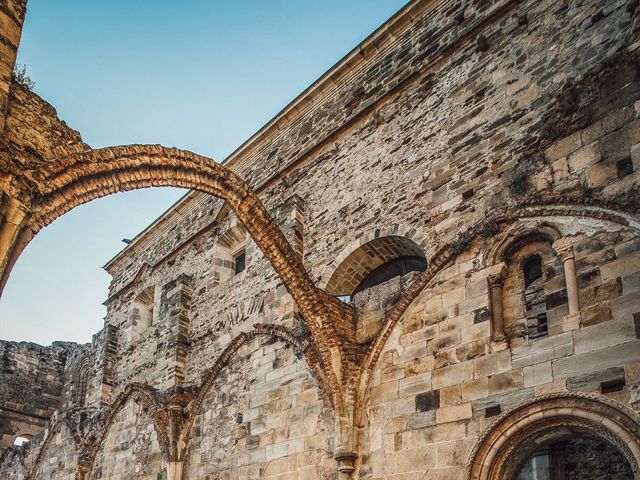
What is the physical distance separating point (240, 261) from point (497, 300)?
6116 mm

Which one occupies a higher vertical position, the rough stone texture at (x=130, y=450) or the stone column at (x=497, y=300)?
the stone column at (x=497, y=300)

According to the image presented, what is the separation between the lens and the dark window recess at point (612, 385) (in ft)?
16.8

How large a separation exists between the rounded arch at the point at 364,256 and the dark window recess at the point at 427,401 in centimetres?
198

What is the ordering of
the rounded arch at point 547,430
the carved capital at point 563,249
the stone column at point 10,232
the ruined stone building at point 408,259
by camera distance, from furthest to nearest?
the carved capital at point 563,249 → the ruined stone building at point 408,259 → the rounded arch at point 547,430 → the stone column at point 10,232

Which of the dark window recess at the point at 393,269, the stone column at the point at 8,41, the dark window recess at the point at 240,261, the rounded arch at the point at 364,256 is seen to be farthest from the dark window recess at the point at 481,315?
the dark window recess at the point at 240,261

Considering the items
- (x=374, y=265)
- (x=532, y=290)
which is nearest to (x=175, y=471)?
(x=374, y=265)

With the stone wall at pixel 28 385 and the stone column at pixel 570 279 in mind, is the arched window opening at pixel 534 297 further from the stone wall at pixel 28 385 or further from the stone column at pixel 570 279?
the stone wall at pixel 28 385

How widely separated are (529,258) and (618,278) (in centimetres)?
99

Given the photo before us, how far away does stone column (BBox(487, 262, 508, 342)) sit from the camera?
243 inches

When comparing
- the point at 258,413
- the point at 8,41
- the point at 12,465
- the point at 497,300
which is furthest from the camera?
the point at 12,465

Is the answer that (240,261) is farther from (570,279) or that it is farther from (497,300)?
(570,279)

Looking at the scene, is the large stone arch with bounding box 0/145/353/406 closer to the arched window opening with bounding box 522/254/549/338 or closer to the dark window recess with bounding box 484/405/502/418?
the dark window recess with bounding box 484/405/502/418

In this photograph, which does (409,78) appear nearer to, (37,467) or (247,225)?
(247,225)

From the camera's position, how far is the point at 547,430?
563cm
